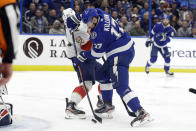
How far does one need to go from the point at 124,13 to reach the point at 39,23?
2.10 meters

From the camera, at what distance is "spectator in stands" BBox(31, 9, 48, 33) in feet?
26.7

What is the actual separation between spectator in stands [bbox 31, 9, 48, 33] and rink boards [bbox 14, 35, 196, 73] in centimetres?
21

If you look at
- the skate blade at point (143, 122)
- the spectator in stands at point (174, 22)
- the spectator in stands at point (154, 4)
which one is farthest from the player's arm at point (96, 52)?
the spectator in stands at point (174, 22)

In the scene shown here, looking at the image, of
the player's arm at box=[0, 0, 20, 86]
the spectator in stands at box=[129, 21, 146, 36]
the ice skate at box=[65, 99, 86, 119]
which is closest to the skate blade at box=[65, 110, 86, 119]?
the ice skate at box=[65, 99, 86, 119]

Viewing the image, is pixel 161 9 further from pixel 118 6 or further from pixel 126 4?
pixel 118 6

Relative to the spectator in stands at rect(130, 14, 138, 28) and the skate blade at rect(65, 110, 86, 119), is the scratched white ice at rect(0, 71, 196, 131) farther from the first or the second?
the spectator in stands at rect(130, 14, 138, 28)

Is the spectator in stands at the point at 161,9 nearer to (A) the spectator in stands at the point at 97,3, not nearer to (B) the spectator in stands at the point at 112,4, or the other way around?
(B) the spectator in stands at the point at 112,4

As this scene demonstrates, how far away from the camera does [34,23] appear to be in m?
8.16

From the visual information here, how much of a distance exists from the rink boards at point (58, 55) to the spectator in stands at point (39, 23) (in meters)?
0.21

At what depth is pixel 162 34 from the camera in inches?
292

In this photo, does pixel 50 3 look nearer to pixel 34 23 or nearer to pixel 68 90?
pixel 34 23

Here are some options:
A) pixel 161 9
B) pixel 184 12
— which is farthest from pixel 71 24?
pixel 184 12

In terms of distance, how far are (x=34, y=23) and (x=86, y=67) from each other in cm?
523

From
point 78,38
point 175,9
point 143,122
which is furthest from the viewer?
point 175,9
